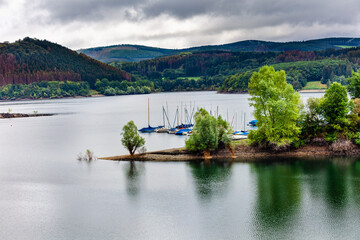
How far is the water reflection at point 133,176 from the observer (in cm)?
4547

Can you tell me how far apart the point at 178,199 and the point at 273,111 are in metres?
25.3

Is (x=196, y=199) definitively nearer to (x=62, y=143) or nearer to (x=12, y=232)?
(x=12, y=232)

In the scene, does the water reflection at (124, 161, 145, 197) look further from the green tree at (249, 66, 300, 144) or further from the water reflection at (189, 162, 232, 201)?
the green tree at (249, 66, 300, 144)

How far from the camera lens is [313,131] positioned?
200ft

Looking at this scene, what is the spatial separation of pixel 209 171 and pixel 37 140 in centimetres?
5219

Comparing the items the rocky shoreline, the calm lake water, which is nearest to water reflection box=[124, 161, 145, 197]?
the calm lake water

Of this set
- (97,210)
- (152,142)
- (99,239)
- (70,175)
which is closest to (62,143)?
(152,142)

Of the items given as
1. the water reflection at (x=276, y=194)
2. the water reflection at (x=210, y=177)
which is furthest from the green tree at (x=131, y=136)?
the water reflection at (x=276, y=194)

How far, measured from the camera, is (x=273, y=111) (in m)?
59.6

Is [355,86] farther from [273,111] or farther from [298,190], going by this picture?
[298,190]

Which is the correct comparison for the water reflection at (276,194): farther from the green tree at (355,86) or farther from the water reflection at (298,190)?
the green tree at (355,86)

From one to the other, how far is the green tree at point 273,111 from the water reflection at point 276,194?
6.11m

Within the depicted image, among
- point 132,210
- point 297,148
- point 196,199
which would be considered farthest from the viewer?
point 297,148

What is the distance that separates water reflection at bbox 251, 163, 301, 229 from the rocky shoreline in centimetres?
428
